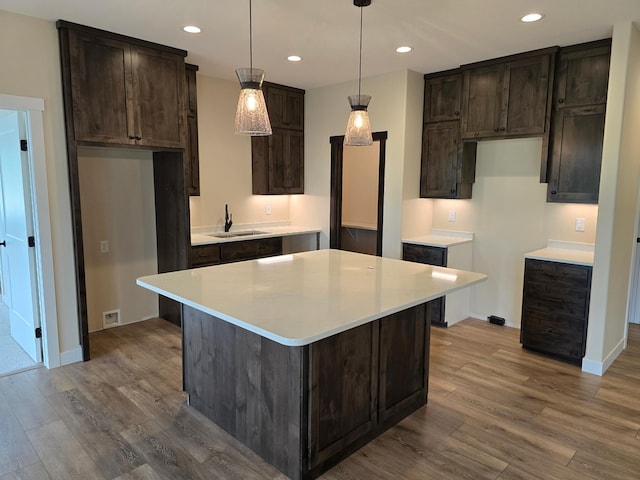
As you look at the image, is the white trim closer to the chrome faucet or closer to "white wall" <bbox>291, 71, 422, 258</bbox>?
"white wall" <bbox>291, 71, 422, 258</bbox>

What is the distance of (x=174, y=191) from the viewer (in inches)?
167

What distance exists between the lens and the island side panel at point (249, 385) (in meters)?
2.12

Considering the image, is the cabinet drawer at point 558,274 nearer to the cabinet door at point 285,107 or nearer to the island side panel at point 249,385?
the island side panel at point 249,385

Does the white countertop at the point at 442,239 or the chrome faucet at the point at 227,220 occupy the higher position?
the chrome faucet at the point at 227,220

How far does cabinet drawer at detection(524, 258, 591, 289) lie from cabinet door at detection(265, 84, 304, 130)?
10.4 ft

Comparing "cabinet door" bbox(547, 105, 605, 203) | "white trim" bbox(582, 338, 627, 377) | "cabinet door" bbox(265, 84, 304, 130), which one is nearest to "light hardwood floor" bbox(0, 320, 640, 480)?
"white trim" bbox(582, 338, 627, 377)

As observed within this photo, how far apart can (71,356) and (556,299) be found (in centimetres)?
413

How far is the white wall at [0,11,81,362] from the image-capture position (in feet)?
10.1

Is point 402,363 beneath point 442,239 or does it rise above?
beneath

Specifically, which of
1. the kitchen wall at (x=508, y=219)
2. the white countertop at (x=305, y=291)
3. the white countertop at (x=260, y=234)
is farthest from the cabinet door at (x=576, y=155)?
the white countertop at (x=260, y=234)

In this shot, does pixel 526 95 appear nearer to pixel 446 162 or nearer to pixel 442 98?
pixel 442 98

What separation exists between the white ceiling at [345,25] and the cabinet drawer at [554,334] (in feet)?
7.68

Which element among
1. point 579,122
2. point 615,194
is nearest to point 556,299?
point 615,194

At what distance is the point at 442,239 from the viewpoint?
4.79 meters
